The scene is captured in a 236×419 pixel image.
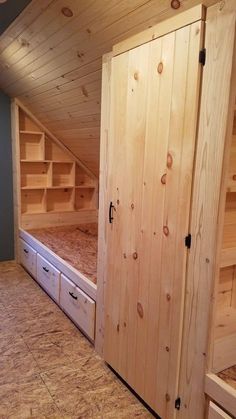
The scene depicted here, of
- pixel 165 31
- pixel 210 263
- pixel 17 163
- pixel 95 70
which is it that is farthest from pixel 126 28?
pixel 17 163

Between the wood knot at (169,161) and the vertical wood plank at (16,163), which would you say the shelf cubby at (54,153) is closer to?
the vertical wood plank at (16,163)

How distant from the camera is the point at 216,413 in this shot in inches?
53.0

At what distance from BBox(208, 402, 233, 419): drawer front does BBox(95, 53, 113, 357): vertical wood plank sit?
92 centimetres

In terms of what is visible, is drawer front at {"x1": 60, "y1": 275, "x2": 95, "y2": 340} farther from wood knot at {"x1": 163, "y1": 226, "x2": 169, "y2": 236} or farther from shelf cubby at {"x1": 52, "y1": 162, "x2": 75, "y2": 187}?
shelf cubby at {"x1": 52, "y1": 162, "x2": 75, "y2": 187}

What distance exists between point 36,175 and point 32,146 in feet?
1.14

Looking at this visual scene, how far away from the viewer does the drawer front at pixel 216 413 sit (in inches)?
51.9

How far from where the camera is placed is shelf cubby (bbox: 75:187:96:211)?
166 inches

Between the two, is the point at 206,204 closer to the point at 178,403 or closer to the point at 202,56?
the point at 202,56

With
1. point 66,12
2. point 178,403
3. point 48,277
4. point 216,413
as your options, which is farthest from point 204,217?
point 48,277

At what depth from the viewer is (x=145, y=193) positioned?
1.67 meters

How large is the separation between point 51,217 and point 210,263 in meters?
2.89

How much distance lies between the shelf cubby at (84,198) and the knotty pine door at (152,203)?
7.47ft

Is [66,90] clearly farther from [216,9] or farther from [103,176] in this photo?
[216,9]

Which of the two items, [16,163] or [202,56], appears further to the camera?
[16,163]
